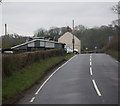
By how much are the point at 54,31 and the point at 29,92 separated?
143855 mm

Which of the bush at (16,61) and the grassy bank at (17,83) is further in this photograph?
the bush at (16,61)

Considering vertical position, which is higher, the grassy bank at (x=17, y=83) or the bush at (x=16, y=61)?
the bush at (x=16, y=61)

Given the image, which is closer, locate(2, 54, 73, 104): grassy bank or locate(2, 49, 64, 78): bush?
locate(2, 54, 73, 104): grassy bank

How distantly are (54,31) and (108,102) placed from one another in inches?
5846

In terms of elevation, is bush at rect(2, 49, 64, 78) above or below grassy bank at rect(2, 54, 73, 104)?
above

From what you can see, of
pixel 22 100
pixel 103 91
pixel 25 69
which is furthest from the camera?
pixel 25 69

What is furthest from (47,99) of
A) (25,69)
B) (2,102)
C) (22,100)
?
(25,69)

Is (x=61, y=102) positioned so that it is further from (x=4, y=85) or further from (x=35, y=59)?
(x=35, y=59)

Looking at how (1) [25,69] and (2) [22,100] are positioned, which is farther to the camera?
(1) [25,69]

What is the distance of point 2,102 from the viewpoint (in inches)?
595

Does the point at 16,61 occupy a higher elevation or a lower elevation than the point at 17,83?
higher

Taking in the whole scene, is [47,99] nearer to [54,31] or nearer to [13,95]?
[13,95]

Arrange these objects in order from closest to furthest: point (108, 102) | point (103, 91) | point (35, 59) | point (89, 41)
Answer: point (108, 102), point (103, 91), point (35, 59), point (89, 41)

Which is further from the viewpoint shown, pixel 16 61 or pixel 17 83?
pixel 16 61
